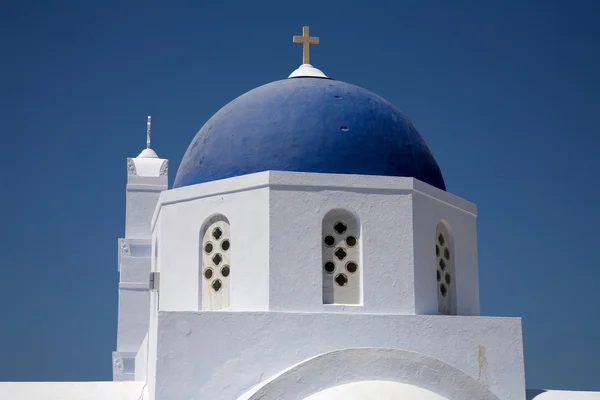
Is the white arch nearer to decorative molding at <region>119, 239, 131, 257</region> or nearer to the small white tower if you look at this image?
the small white tower

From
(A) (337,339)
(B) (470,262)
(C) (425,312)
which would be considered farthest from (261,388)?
(B) (470,262)

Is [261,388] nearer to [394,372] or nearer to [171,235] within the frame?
[394,372]

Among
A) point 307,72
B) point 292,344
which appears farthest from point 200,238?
point 307,72

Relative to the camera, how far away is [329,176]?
11328 mm

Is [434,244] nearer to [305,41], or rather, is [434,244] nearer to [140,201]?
[305,41]

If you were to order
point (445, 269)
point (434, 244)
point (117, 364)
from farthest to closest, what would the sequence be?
point (117, 364) < point (445, 269) < point (434, 244)

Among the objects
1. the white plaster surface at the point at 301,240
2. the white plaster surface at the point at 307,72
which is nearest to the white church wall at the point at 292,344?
the white plaster surface at the point at 301,240

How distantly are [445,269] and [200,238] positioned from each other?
10.1ft

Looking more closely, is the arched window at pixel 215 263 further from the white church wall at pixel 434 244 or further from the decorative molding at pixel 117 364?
the decorative molding at pixel 117 364

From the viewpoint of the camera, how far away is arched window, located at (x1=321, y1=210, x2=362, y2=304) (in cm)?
1129

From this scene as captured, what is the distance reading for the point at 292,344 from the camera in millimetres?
10750

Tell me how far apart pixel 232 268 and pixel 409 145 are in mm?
2747

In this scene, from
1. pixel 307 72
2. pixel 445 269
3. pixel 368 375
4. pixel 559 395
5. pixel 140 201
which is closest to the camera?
pixel 368 375

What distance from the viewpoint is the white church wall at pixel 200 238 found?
11164mm
